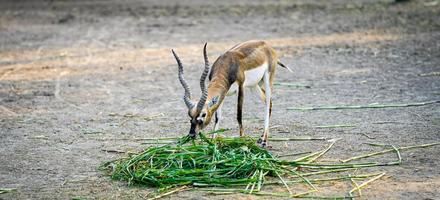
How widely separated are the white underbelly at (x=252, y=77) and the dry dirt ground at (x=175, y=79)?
70 centimetres

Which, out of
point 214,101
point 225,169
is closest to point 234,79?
point 214,101

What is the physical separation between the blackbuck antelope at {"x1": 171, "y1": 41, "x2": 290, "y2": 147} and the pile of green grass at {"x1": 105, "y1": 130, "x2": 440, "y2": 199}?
287 mm

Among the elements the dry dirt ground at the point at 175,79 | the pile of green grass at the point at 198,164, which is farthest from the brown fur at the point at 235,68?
the dry dirt ground at the point at 175,79

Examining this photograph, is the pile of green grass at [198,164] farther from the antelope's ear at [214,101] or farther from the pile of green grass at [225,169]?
the antelope's ear at [214,101]

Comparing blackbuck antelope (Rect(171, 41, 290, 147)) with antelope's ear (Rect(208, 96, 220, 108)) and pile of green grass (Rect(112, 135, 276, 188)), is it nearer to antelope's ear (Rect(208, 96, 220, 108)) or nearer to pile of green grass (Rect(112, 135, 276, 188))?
antelope's ear (Rect(208, 96, 220, 108))

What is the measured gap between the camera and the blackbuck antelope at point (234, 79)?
23.8 feet

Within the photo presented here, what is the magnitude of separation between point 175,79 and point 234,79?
3776 millimetres

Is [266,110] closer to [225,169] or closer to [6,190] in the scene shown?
[225,169]

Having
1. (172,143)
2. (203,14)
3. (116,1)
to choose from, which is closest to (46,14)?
(116,1)

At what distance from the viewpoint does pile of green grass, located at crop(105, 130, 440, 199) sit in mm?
6566

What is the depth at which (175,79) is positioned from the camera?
11.4 m

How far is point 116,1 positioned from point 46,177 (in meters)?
12.8

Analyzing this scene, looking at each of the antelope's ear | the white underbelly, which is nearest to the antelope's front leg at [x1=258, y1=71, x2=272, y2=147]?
the white underbelly

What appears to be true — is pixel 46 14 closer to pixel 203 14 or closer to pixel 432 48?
pixel 203 14
